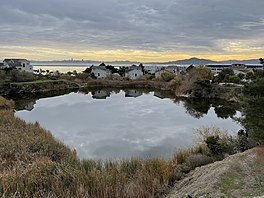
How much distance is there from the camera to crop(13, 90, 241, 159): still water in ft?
55.0

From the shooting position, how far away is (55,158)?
432 inches

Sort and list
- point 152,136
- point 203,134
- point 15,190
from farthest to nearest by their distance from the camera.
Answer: point 152,136
point 203,134
point 15,190

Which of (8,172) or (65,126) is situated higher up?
(8,172)

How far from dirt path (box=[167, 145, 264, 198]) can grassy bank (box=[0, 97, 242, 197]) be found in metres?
0.62

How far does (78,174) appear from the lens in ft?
26.7

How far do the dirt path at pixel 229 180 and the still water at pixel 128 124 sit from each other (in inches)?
222

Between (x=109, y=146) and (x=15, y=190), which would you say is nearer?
(x=15, y=190)

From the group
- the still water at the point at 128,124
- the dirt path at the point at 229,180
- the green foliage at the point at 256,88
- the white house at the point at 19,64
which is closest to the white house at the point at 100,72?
the white house at the point at 19,64

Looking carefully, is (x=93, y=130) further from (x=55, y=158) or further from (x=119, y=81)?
(x=119, y=81)

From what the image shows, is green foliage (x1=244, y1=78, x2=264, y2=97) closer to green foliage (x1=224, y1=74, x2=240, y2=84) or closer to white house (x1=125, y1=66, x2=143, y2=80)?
green foliage (x1=224, y1=74, x2=240, y2=84)

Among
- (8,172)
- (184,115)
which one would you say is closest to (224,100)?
(184,115)

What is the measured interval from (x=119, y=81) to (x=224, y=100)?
28139 mm

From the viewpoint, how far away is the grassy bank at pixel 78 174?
739cm

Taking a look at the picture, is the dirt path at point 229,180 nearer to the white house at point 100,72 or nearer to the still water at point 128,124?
the still water at point 128,124
